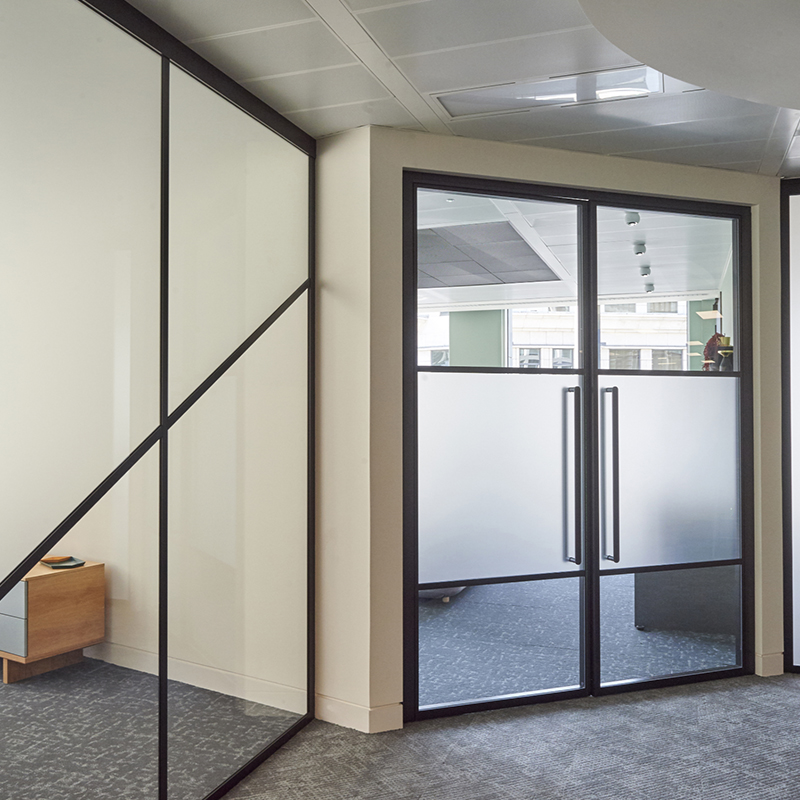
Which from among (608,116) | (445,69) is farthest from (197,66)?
(608,116)

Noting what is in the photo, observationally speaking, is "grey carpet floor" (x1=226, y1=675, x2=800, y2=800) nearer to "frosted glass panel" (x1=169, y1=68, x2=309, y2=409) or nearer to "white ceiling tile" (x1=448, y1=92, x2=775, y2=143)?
"frosted glass panel" (x1=169, y1=68, x2=309, y2=409)

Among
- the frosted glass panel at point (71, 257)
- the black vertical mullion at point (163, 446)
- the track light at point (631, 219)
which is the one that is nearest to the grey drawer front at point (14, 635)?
the frosted glass panel at point (71, 257)

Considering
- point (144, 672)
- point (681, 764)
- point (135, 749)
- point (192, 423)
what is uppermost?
point (192, 423)

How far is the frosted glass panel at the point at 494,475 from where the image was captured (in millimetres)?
3367

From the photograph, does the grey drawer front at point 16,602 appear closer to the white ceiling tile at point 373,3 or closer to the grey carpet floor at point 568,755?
the grey carpet floor at point 568,755

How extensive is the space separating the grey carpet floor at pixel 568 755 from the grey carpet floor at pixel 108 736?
8.5 inches

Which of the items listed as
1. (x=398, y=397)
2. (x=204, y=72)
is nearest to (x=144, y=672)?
(x=398, y=397)

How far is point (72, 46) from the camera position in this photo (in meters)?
1.95

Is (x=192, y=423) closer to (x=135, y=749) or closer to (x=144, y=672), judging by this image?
(x=144, y=672)

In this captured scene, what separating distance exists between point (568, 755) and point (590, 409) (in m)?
1.59

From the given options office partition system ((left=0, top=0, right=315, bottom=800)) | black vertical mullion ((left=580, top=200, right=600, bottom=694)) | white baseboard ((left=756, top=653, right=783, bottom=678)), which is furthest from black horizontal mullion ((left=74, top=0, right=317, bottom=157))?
white baseboard ((left=756, top=653, right=783, bottom=678))

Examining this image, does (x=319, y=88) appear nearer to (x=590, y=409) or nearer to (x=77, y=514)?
(x=77, y=514)

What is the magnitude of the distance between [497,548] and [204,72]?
94.0 inches

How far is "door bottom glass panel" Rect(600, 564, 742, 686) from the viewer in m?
3.63
